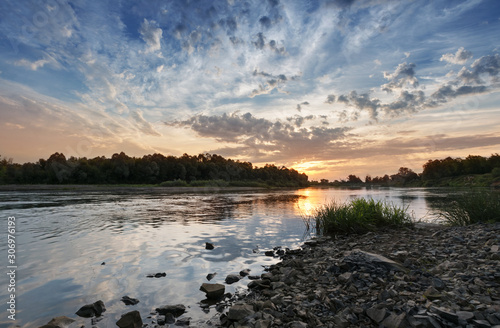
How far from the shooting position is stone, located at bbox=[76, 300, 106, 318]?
6668 mm

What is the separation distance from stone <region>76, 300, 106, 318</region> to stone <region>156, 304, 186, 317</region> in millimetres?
1440

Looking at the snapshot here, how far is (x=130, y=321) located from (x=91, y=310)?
4.94 ft

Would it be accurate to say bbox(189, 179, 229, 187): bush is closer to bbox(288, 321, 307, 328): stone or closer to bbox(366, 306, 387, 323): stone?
bbox(288, 321, 307, 328): stone

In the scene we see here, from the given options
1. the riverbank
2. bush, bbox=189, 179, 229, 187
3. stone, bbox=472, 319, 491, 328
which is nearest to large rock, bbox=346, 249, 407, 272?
the riverbank

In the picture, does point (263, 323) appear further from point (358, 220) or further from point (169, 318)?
point (358, 220)

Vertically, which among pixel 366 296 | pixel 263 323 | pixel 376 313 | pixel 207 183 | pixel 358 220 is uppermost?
pixel 207 183

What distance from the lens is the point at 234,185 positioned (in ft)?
448

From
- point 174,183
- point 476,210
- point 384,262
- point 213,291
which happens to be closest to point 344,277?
point 384,262

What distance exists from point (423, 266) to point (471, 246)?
9.29ft

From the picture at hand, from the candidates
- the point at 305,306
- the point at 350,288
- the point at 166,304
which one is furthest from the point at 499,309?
the point at 166,304

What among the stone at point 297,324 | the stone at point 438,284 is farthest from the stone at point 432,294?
the stone at point 297,324

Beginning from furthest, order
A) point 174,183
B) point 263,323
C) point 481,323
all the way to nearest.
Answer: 1. point 174,183
2. point 263,323
3. point 481,323

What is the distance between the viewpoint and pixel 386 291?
19.7 feet

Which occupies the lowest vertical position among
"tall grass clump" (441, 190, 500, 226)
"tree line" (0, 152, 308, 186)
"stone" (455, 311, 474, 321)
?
"stone" (455, 311, 474, 321)
